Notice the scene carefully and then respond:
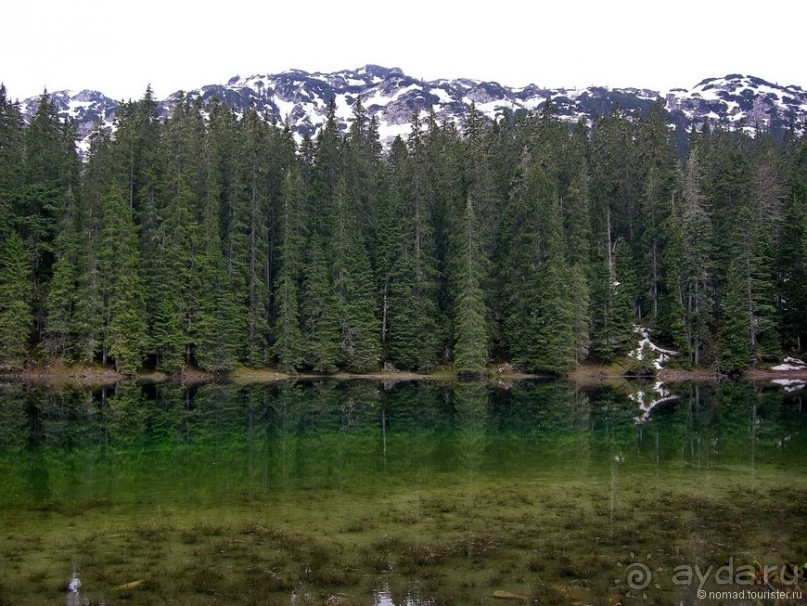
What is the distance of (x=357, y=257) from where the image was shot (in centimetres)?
6806

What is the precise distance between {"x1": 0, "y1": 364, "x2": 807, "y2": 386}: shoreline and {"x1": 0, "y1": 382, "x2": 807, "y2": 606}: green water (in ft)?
69.6

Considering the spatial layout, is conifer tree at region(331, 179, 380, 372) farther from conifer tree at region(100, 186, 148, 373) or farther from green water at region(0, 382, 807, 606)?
green water at region(0, 382, 807, 606)

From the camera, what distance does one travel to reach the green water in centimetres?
1123

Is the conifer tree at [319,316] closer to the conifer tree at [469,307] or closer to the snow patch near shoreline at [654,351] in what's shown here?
the conifer tree at [469,307]

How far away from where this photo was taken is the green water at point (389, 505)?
11234 mm

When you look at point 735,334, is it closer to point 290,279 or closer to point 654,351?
point 654,351

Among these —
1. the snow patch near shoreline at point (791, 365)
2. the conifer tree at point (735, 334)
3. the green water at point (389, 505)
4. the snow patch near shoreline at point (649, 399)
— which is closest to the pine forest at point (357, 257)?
the conifer tree at point (735, 334)

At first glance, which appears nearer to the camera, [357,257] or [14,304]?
[14,304]

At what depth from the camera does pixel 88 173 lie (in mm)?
61406

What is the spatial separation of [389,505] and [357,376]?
4697 cm

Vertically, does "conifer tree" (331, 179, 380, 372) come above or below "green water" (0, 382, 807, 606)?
above

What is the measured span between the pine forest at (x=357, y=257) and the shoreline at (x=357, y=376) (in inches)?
40.9

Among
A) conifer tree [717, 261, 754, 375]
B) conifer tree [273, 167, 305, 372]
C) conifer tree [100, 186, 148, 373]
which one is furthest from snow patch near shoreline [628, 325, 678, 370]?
conifer tree [100, 186, 148, 373]

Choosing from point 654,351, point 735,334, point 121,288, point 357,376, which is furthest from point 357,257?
point 735,334
